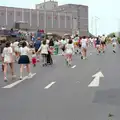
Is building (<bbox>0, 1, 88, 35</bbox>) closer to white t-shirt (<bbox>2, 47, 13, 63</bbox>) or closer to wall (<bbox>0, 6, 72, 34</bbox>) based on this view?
wall (<bbox>0, 6, 72, 34</bbox>)

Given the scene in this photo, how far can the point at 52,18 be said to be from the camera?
138m

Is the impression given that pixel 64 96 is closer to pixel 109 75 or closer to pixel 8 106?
pixel 8 106

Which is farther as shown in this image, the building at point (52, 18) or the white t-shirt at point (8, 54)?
the building at point (52, 18)

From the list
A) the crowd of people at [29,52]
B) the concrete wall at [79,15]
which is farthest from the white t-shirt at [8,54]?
the concrete wall at [79,15]

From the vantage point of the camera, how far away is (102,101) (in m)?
10.7

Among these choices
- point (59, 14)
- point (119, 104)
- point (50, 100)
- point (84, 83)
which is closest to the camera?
point (119, 104)

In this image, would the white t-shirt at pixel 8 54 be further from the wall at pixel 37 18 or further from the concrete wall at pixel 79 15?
the concrete wall at pixel 79 15

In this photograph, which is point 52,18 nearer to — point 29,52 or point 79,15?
point 79,15

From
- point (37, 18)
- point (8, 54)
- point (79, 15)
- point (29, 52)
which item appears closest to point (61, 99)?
point (8, 54)

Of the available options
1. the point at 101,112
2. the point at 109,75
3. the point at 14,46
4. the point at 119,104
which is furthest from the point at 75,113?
the point at 14,46

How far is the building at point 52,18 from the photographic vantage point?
4889 inches

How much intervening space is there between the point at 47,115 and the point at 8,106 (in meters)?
1.84

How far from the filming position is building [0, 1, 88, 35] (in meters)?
124

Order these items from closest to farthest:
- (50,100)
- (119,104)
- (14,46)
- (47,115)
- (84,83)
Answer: (47,115)
(119,104)
(50,100)
(84,83)
(14,46)
